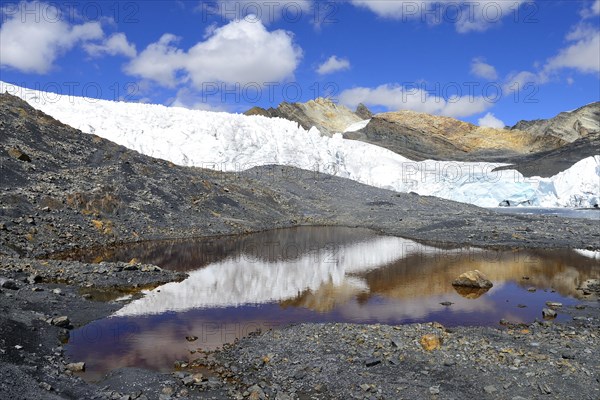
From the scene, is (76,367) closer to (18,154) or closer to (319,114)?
(18,154)

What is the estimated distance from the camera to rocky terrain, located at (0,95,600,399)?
324 inches

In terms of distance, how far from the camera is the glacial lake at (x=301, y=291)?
1104 cm

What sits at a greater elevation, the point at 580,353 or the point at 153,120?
the point at 153,120

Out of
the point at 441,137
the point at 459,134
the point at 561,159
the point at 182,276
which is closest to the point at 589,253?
the point at 182,276

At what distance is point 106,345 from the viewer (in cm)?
1048

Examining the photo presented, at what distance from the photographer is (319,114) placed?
121 meters

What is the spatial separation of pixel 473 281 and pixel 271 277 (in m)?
7.30

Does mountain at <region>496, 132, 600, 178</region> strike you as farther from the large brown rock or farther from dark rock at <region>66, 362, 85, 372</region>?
dark rock at <region>66, 362, 85, 372</region>

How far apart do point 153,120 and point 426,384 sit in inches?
1673

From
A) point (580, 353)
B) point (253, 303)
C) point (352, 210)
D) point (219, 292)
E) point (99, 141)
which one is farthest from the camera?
point (352, 210)

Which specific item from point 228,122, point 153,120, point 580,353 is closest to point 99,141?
point 153,120

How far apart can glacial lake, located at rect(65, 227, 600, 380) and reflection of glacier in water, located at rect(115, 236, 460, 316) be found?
0.14 ft

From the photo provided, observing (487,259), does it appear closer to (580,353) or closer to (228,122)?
(580,353)

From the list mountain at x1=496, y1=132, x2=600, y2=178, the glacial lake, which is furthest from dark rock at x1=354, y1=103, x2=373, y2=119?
the glacial lake
